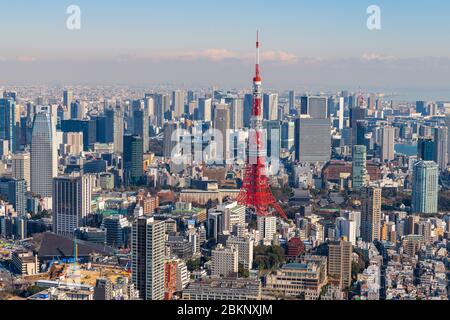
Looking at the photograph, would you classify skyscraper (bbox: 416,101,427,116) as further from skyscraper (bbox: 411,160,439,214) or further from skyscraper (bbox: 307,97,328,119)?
skyscraper (bbox: 307,97,328,119)

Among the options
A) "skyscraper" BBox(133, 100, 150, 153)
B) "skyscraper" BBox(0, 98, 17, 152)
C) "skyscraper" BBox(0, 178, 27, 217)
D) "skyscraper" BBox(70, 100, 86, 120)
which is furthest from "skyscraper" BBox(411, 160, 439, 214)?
"skyscraper" BBox(0, 98, 17, 152)

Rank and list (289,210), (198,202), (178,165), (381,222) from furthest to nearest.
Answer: (178,165), (198,202), (289,210), (381,222)

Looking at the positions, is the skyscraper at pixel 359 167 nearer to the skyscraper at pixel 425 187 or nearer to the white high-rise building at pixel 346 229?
the skyscraper at pixel 425 187

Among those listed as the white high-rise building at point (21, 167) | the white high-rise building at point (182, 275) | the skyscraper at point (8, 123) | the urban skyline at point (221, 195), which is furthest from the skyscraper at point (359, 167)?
the skyscraper at point (8, 123)

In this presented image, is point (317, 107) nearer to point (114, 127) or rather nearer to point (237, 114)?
point (237, 114)

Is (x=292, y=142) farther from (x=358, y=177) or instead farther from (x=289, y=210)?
(x=289, y=210)
